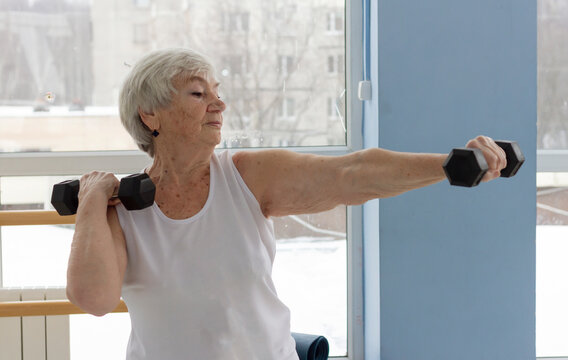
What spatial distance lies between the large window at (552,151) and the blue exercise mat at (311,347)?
3.78ft

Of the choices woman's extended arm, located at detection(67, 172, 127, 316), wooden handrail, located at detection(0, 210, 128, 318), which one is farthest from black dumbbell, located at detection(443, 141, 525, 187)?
wooden handrail, located at detection(0, 210, 128, 318)

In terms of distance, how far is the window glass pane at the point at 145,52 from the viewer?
245 cm

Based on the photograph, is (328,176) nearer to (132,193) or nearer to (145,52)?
(132,193)

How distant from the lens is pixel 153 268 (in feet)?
4.74

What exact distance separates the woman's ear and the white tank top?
19 cm

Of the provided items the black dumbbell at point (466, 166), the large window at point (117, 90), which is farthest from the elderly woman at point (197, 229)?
the large window at point (117, 90)

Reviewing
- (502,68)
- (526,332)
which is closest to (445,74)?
(502,68)

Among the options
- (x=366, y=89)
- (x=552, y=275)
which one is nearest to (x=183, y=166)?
(x=366, y=89)

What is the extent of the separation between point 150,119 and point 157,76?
111 millimetres

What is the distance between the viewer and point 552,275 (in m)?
2.67

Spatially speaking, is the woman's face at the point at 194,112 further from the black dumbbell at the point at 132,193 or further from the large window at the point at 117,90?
the large window at the point at 117,90

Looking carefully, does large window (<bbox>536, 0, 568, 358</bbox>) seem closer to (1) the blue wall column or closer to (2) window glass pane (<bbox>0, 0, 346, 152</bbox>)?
(1) the blue wall column

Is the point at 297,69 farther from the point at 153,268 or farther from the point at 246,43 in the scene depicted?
the point at 153,268

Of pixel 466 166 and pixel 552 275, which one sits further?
pixel 552 275
